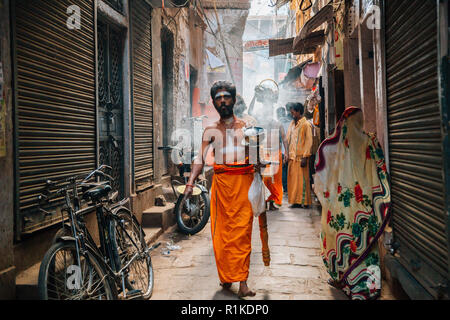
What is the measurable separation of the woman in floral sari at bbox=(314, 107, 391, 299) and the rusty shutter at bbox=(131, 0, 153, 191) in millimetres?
3482

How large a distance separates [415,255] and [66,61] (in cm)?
402

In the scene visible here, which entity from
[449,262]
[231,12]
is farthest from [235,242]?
[231,12]

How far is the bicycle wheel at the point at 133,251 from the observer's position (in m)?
3.60

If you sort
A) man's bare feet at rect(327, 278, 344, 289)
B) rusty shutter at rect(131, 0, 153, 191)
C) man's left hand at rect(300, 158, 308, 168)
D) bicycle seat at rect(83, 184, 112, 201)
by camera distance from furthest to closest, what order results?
man's left hand at rect(300, 158, 308, 168)
rusty shutter at rect(131, 0, 153, 191)
man's bare feet at rect(327, 278, 344, 289)
bicycle seat at rect(83, 184, 112, 201)

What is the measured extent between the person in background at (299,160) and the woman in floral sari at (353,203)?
15.0 feet

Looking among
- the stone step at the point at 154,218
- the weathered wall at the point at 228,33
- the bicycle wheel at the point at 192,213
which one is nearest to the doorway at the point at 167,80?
the bicycle wheel at the point at 192,213

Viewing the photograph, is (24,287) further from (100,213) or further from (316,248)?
(316,248)

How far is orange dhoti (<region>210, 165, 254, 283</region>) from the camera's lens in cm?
360

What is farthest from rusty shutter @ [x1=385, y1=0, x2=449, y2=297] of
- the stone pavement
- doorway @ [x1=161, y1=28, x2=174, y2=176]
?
doorway @ [x1=161, y1=28, x2=174, y2=176]

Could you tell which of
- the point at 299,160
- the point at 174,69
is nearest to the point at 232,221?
the point at 299,160

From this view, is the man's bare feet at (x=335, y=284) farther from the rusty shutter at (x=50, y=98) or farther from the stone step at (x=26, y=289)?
the rusty shutter at (x=50, y=98)

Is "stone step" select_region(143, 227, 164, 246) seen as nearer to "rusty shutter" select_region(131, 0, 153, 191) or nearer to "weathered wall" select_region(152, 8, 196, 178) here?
"rusty shutter" select_region(131, 0, 153, 191)

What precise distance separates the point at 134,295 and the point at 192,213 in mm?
2856

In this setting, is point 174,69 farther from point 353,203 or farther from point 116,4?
point 353,203
